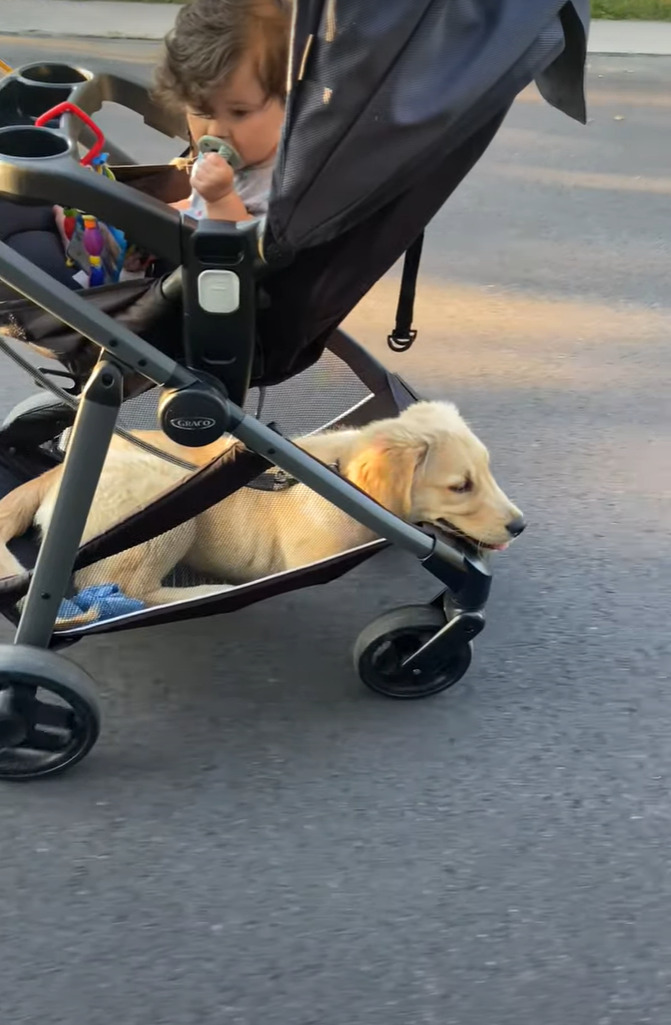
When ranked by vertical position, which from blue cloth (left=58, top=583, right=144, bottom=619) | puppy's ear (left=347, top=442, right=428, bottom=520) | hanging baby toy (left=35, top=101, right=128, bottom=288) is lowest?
blue cloth (left=58, top=583, right=144, bottom=619)

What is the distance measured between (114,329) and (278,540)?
72cm

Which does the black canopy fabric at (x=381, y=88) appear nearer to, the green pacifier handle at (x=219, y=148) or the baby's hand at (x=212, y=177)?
the baby's hand at (x=212, y=177)

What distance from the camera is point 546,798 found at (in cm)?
241

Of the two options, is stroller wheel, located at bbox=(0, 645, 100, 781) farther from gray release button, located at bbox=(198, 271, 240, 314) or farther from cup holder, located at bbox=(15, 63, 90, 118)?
cup holder, located at bbox=(15, 63, 90, 118)

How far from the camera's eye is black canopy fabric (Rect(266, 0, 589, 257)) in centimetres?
185

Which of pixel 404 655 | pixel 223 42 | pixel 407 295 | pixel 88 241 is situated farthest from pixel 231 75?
pixel 404 655

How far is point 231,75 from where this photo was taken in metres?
2.20

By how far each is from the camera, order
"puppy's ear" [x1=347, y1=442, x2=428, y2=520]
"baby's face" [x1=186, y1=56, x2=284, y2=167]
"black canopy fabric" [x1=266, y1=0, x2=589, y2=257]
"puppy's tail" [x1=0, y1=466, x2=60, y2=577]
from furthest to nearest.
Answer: "puppy's tail" [x1=0, y1=466, x2=60, y2=577], "puppy's ear" [x1=347, y1=442, x2=428, y2=520], "baby's face" [x1=186, y1=56, x2=284, y2=167], "black canopy fabric" [x1=266, y1=0, x2=589, y2=257]

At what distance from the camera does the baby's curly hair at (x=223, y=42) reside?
2.17 metres

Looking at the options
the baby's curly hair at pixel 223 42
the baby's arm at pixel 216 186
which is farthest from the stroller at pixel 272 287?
the baby's curly hair at pixel 223 42

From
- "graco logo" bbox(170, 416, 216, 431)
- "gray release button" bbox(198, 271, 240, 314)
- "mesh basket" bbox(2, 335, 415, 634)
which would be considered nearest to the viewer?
"gray release button" bbox(198, 271, 240, 314)

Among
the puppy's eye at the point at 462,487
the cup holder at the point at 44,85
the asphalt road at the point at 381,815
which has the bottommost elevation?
the asphalt road at the point at 381,815

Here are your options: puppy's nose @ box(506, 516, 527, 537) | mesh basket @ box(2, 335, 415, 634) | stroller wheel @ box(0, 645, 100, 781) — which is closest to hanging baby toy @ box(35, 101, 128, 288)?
mesh basket @ box(2, 335, 415, 634)

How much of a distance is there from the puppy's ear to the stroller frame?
3.8 inches
